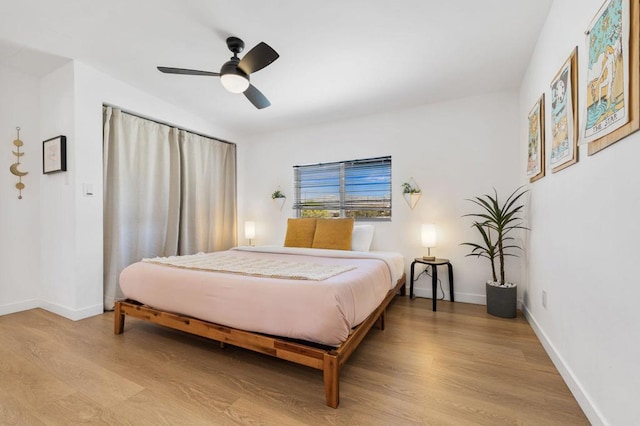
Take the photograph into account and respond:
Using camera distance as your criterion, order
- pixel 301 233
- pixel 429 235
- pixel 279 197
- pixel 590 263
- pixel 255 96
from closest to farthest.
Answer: pixel 590 263, pixel 255 96, pixel 429 235, pixel 301 233, pixel 279 197

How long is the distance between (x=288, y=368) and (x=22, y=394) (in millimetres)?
1498

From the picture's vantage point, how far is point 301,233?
3672 millimetres

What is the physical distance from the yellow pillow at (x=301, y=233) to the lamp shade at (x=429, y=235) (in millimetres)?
1381

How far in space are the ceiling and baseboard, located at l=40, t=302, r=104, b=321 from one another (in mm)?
2433

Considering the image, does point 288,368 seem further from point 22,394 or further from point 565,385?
point 565,385

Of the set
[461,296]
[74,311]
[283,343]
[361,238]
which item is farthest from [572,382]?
[74,311]

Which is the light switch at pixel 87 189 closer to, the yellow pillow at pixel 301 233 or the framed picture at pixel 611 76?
the yellow pillow at pixel 301 233

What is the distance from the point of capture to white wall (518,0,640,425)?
3.42 feet

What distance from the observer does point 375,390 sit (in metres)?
1.58

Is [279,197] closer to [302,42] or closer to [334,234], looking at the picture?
[334,234]

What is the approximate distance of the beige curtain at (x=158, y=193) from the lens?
305 cm

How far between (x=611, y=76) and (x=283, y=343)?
2.03 meters

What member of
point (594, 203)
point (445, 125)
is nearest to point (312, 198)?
point (445, 125)

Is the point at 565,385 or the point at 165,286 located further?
the point at 165,286
